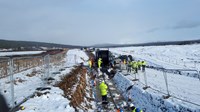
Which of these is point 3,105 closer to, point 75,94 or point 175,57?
point 75,94

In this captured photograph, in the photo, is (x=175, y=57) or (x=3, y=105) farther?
(x=175, y=57)

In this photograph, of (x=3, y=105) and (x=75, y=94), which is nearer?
(x=3, y=105)

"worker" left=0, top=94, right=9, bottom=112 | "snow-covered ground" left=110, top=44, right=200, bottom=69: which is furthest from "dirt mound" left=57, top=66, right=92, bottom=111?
"snow-covered ground" left=110, top=44, right=200, bottom=69

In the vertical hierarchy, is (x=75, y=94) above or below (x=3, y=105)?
below

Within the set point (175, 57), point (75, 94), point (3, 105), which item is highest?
point (3, 105)

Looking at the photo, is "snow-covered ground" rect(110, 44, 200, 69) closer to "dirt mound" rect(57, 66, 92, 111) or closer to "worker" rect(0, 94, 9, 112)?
"dirt mound" rect(57, 66, 92, 111)

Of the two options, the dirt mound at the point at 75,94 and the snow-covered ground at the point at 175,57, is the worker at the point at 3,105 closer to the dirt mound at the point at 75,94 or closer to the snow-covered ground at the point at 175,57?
the dirt mound at the point at 75,94

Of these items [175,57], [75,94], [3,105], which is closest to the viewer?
[3,105]

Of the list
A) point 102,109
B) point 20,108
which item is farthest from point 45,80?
point 20,108

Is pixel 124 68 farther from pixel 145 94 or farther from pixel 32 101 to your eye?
pixel 32 101

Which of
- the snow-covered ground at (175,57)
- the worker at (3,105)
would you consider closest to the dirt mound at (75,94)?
the worker at (3,105)

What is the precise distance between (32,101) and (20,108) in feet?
4.33

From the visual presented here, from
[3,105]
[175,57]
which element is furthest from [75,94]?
[175,57]

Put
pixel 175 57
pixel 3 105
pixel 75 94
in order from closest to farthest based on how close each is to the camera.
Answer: pixel 3 105, pixel 75 94, pixel 175 57
